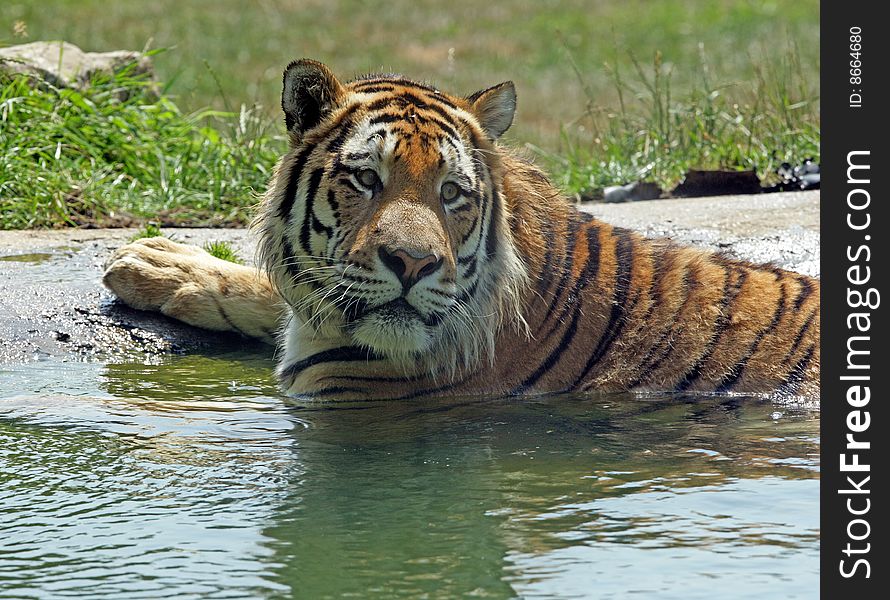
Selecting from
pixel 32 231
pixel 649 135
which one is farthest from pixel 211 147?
pixel 649 135

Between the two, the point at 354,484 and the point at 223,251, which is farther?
the point at 223,251

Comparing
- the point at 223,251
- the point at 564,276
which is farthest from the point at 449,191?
the point at 223,251

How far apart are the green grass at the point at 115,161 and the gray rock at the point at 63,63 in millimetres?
98

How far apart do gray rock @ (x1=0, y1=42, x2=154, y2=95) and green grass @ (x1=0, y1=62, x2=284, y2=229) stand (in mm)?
98

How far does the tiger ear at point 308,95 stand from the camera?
15.0 feet

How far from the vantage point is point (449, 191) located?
4.51 metres

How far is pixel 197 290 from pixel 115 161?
2.63 meters

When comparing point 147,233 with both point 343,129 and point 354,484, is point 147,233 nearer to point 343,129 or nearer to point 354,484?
point 343,129

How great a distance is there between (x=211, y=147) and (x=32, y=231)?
64.7 inches

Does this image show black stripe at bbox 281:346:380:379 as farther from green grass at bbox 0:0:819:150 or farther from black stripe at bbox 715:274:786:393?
green grass at bbox 0:0:819:150

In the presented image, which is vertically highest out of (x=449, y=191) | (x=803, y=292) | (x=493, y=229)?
(x=449, y=191)

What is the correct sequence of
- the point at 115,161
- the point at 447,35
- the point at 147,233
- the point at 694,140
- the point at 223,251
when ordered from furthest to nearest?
the point at 447,35, the point at 694,140, the point at 115,161, the point at 147,233, the point at 223,251

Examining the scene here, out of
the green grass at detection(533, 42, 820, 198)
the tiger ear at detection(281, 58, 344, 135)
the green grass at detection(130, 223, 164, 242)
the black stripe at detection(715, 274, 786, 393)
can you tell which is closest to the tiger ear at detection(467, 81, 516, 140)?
the tiger ear at detection(281, 58, 344, 135)
